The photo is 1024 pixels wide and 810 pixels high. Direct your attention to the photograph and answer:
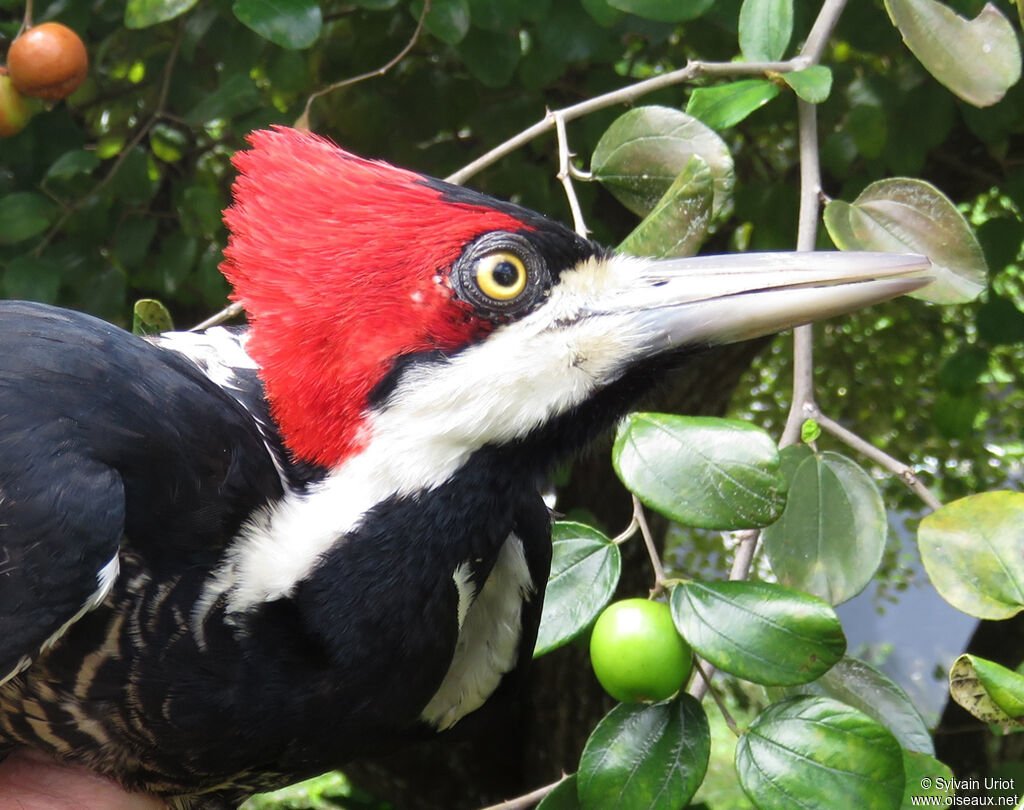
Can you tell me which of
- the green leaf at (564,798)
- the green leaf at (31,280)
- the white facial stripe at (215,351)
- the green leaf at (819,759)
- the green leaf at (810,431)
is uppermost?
the white facial stripe at (215,351)

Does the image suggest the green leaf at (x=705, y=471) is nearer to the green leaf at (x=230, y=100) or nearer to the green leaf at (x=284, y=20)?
the green leaf at (x=284, y=20)

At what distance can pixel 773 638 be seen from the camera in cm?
95

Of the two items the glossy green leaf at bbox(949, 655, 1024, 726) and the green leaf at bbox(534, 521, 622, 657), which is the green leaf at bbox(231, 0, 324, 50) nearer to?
the green leaf at bbox(534, 521, 622, 657)

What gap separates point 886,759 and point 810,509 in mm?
242

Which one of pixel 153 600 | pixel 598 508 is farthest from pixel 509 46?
pixel 598 508

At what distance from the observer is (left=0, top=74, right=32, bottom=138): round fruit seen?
159 centimetres

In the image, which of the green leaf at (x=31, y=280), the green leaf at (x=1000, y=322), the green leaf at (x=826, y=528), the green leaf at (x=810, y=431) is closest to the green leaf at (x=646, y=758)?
the green leaf at (x=826, y=528)

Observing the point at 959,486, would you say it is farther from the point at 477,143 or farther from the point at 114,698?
the point at 114,698

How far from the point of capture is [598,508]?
2.85 meters

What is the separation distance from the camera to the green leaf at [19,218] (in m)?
1.71

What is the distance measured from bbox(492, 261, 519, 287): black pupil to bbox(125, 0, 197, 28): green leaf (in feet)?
2.26

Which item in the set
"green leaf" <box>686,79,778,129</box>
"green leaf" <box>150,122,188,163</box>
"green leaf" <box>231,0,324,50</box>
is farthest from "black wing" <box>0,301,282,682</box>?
"green leaf" <box>150,122,188,163</box>

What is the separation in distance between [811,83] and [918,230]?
18cm

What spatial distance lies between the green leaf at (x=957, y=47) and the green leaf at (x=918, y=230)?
0.34ft
